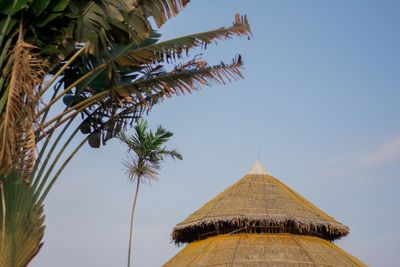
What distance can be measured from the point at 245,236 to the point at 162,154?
4369 millimetres

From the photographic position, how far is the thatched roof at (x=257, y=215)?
18.5 m

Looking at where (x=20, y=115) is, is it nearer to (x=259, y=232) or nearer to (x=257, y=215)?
(x=257, y=215)

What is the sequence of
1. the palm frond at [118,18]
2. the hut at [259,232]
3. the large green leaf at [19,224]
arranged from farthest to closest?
1. the hut at [259,232]
2. the palm frond at [118,18]
3. the large green leaf at [19,224]

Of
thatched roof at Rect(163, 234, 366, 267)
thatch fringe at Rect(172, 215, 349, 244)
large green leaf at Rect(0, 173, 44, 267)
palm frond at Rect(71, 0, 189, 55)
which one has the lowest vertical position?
large green leaf at Rect(0, 173, 44, 267)

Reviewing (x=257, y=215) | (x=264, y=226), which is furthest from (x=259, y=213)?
(x=264, y=226)

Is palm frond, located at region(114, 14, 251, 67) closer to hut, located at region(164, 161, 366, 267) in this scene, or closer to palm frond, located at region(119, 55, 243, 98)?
palm frond, located at region(119, 55, 243, 98)

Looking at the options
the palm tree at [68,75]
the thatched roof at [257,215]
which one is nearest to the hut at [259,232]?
the thatched roof at [257,215]

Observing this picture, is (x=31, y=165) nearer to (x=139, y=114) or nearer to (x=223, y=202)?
(x=139, y=114)

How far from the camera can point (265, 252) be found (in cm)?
1762

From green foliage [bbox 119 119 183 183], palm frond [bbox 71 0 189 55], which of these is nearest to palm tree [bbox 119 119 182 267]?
green foliage [bbox 119 119 183 183]

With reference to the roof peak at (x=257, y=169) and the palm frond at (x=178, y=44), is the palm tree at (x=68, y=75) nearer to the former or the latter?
the palm frond at (x=178, y=44)

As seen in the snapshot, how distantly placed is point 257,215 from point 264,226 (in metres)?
0.43

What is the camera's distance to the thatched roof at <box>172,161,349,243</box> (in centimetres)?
1853

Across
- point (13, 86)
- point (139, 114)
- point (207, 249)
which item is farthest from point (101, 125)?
point (207, 249)
